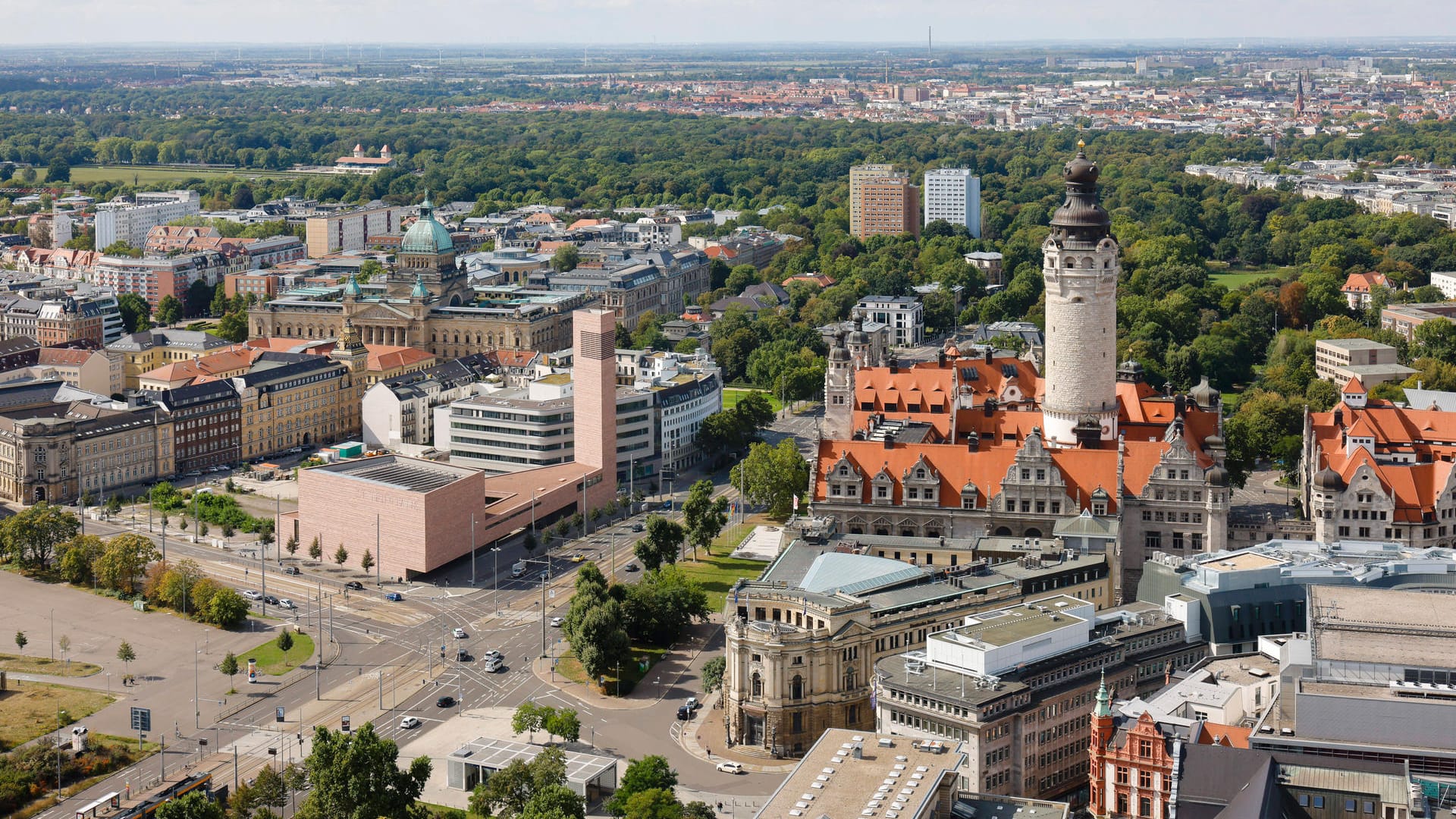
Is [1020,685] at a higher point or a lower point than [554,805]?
higher

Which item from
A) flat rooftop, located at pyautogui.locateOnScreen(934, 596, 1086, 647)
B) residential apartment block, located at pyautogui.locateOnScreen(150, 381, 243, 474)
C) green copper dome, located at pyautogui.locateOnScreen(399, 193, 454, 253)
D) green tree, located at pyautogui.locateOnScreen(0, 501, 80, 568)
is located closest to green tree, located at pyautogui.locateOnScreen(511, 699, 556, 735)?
flat rooftop, located at pyautogui.locateOnScreen(934, 596, 1086, 647)

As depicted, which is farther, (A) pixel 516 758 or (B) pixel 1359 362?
(B) pixel 1359 362

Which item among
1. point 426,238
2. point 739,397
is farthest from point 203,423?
point 739,397

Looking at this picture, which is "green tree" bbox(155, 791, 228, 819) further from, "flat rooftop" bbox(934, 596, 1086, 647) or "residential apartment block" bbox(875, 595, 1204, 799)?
"flat rooftop" bbox(934, 596, 1086, 647)

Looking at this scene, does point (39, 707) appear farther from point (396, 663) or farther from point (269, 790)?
point (269, 790)

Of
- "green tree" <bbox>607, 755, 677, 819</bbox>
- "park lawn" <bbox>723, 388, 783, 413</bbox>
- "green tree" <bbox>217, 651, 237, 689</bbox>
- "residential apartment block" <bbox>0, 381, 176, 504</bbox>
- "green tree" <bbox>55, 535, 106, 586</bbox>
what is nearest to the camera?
"green tree" <bbox>607, 755, 677, 819</bbox>

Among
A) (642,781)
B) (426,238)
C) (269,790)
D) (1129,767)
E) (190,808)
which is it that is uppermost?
(426,238)

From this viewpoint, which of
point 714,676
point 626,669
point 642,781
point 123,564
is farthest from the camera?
point 123,564

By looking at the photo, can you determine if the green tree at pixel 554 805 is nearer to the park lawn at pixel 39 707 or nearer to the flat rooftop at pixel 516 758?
the flat rooftop at pixel 516 758
